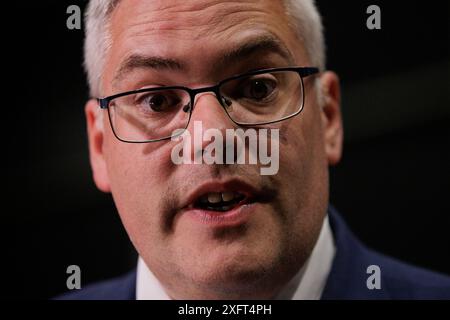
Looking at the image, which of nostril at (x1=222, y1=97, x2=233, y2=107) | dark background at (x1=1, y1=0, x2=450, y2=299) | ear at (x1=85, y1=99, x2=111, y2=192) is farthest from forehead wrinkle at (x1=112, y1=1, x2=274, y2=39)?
dark background at (x1=1, y1=0, x2=450, y2=299)

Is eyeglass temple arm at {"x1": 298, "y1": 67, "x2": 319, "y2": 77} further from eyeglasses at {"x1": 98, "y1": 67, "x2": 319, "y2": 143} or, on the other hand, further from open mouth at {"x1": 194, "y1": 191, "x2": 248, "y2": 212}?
open mouth at {"x1": 194, "y1": 191, "x2": 248, "y2": 212}

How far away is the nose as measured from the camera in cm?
91

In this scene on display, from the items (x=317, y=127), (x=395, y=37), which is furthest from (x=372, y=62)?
(x=317, y=127)

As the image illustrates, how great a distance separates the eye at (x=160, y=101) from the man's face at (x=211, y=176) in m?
0.02

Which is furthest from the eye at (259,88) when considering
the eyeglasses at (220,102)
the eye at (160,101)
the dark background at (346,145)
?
the dark background at (346,145)

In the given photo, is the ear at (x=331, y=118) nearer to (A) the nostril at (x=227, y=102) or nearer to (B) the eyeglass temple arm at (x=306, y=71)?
(B) the eyeglass temple arm at (x=306, y=71)

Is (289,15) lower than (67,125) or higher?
higher

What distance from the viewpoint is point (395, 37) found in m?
1.32

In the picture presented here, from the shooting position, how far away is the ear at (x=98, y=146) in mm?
1129

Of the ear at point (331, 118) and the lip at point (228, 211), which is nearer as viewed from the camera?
the lip at point (228, 211)

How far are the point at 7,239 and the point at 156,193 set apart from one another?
620 millimetres

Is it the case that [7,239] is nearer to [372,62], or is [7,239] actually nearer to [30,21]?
[30,21]

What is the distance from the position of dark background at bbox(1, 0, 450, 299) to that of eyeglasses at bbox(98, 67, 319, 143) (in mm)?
366

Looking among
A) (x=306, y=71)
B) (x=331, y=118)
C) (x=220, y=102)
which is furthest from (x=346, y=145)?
(x=220, y=102)
